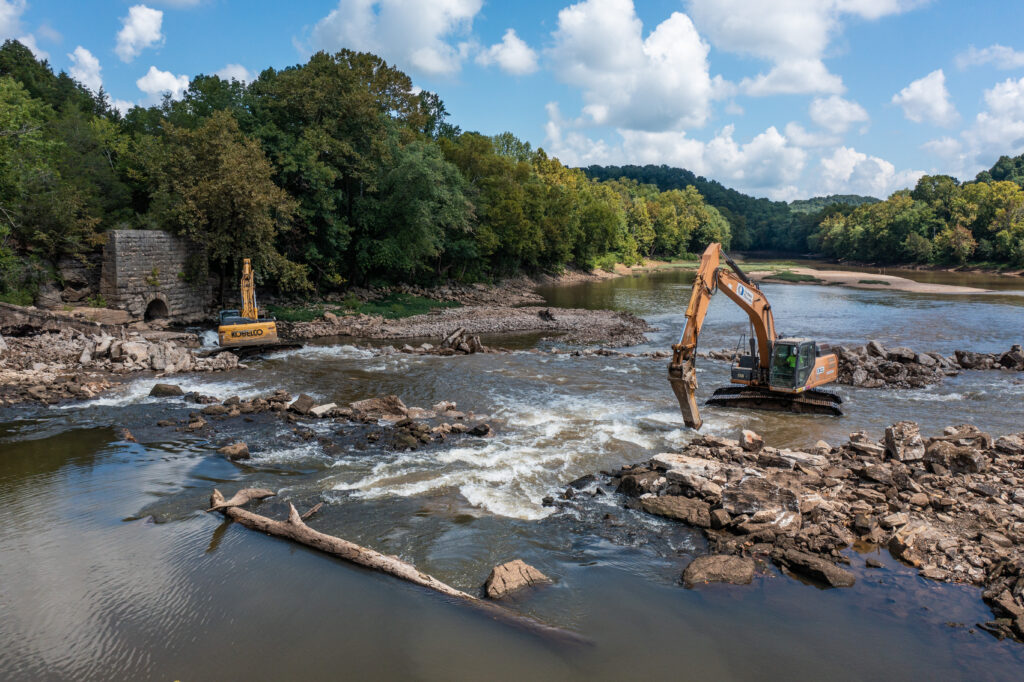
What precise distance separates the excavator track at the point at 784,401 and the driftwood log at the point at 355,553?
1219 centimetres

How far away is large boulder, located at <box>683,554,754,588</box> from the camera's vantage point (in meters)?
7.91

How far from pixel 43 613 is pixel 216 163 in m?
27.4

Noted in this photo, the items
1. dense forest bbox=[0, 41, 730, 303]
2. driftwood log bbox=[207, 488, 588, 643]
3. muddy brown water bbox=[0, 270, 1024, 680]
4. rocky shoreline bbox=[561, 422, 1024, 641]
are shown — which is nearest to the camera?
muddy brown water bbox=[0, 270, 1024, 680]

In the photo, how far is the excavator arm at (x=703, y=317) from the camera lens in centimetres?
1348

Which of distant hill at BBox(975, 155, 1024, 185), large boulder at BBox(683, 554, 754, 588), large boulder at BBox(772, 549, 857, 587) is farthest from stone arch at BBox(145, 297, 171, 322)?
distant hill at BBox(975, 155, 1024, 185)

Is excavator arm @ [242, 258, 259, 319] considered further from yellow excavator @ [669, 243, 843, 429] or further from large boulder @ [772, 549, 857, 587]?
large boulder @ [772, 549, 857, 587]

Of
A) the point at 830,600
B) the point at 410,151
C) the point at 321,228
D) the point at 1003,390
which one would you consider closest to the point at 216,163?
the point at 321,228

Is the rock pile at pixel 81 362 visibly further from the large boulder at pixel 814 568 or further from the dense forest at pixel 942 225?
the dense forest at pixel 942 225

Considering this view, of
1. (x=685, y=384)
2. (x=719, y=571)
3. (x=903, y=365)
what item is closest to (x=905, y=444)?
(x=685, y=384)

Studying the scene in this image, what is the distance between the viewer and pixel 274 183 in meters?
33.1

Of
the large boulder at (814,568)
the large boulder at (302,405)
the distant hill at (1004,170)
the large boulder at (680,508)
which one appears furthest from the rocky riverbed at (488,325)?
the distant hill at (1004,170)

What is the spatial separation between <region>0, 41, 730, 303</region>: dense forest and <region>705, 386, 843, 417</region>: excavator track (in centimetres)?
2366

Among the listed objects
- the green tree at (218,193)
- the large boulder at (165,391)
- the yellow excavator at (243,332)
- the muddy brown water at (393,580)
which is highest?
the green tree at (218,193)

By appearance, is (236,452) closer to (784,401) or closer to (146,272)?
(784,401)
